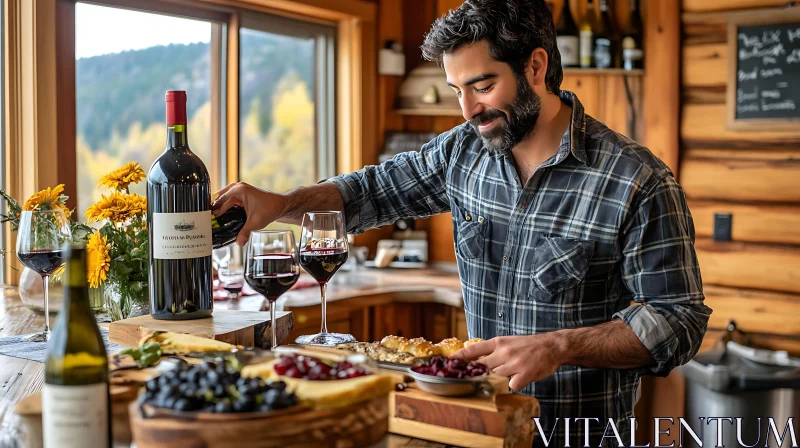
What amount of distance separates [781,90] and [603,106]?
0.73 metres

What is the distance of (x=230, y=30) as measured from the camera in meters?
3.47

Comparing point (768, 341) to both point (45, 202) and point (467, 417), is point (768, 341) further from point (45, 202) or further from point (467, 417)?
point (45, 202)

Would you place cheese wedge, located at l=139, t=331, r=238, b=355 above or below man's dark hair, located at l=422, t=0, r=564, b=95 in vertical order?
below

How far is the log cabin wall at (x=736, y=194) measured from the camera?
3445 mm

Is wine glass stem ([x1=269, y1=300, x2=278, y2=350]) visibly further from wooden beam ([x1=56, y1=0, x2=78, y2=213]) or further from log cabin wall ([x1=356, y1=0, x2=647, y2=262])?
log cabin wall ([x1=356, y1=0, x2=647, y2=262])

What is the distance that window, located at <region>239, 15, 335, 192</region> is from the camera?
363 centimetres

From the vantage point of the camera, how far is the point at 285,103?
12.6 feet

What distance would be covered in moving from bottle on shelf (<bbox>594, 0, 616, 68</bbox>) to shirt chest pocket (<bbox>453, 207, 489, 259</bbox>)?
1.93 meters

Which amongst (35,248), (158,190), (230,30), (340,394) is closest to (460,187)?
(158,190)

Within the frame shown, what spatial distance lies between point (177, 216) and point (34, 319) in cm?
83

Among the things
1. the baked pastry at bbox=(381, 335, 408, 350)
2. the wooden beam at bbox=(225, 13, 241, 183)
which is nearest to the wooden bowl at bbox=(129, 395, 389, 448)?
the baked pastry at bbox=(381, 335, 408, 350)

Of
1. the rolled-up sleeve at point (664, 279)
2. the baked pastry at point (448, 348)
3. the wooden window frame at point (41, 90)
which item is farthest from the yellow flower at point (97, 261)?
the rolled-up sleeve at point (664, 279)

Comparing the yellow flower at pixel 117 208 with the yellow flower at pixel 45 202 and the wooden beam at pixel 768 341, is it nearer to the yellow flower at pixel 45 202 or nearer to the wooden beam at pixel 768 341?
the yellow flower at pixel 45 202

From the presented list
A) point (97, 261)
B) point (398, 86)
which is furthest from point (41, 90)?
point (398, 86)
